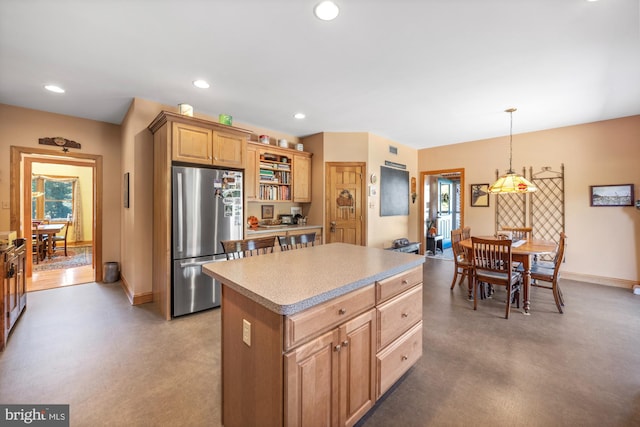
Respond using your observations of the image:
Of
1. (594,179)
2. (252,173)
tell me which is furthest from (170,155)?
(594,179)

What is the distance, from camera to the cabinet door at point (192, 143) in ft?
9.72

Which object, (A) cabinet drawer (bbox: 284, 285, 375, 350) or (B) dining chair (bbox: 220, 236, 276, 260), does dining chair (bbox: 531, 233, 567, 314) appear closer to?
(A) cabinet drawer (bbox: 284, 285, 375, 350)

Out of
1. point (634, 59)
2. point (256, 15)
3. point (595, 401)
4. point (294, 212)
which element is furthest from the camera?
point (294, 212)

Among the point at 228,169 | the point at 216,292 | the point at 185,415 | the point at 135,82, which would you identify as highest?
the point at 135,82

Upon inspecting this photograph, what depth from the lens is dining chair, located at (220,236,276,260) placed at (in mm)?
2072

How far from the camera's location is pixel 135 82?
2867 mm

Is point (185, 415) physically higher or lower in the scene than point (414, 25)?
lower

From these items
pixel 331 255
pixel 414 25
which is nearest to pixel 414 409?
pixel 331 255

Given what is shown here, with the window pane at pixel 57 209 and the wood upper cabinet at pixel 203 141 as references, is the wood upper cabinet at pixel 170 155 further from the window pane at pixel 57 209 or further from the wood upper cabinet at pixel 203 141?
the window pane at pixel 57 209

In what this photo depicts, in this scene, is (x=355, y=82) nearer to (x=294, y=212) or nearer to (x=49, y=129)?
(x=294, y=212)

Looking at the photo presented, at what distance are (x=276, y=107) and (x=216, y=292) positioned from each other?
2606 mm

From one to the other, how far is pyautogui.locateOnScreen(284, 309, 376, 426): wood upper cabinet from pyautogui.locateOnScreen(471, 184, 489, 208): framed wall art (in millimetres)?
5118

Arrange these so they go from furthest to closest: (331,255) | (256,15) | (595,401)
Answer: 1. (331,255)
2. (256,15)
3. (595,401)

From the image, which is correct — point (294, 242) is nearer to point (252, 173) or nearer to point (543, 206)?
point (252, 173)
